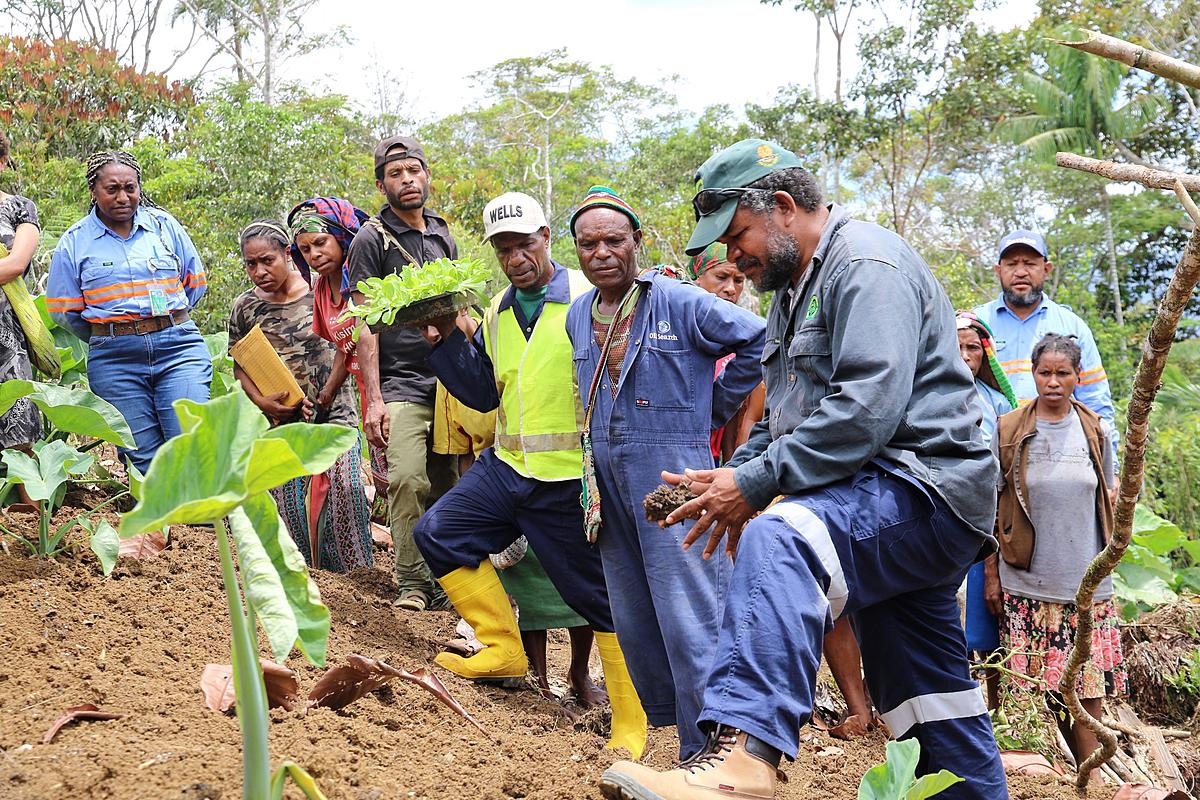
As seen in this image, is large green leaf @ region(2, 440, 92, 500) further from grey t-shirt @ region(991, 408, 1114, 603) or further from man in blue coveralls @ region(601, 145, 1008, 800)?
grey t-shirt @ region(991, 408, 1114, 603)

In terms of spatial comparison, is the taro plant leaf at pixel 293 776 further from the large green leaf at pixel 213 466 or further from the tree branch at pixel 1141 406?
the tree branch at pixel 1141 406

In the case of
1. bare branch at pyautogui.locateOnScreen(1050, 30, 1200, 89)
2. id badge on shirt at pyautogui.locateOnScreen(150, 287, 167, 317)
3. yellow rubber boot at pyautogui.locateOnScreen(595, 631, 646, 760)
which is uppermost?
bare branch at pyautogui.locateOnScreen(1050, 30, 1200, 89)

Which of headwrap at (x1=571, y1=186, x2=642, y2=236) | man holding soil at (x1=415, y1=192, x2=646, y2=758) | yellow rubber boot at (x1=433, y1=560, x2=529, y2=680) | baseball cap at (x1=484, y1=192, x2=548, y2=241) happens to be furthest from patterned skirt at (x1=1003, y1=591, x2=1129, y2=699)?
baseball cap at (x1=484, y1=192, x2=548, y2=241)

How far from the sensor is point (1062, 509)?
14.9ft

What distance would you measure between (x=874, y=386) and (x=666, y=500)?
0.61 m

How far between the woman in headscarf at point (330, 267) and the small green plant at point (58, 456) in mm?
1347

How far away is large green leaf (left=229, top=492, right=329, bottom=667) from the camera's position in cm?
181

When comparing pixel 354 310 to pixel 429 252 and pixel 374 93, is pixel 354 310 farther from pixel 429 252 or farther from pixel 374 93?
pixel 374 93

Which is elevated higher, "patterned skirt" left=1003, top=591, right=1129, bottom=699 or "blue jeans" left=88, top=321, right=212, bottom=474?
"blue jeans" left=88, top=321, right=212, bottom=474

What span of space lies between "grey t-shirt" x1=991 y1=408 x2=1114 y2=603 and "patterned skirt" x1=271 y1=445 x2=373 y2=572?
2.91 metres

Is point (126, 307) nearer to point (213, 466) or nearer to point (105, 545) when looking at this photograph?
point (105, 545)

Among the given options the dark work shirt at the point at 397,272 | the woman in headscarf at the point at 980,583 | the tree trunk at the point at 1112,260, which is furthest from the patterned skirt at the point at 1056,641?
the tree trunk at the point at 1112,260

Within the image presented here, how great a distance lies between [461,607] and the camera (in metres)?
4.50

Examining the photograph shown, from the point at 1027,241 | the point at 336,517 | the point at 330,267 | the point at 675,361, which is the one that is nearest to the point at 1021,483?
the point at 1027,241
